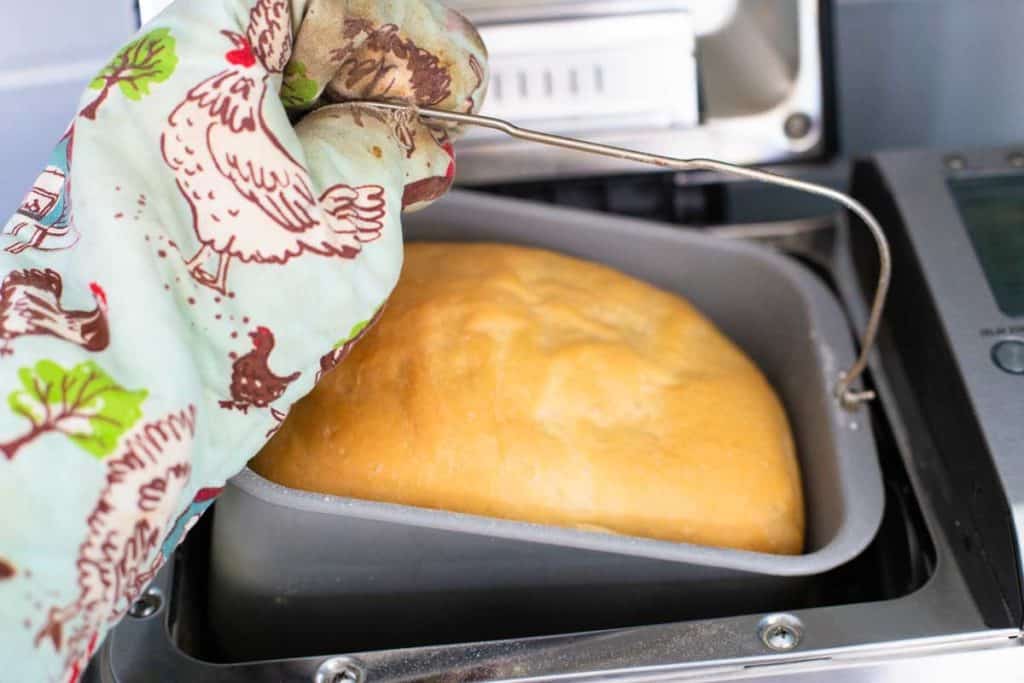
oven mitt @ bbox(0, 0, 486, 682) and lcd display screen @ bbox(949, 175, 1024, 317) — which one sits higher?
oven mitt @ bbox(0, 0, 486, 682)

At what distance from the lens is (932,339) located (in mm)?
861

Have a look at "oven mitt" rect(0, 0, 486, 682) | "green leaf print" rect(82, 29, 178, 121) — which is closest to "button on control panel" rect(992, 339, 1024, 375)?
"oven mitt" rect(0, 0, 486, 682)

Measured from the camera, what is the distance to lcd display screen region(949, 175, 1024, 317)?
0.87 metres

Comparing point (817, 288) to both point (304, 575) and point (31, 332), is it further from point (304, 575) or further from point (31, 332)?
point (31, 332)

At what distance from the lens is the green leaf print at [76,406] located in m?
0.50

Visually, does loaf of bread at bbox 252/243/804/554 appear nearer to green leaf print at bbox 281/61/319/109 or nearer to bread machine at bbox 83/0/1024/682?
bread machine at bbox 83/0/1024/682

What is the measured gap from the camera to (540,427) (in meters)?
0.78

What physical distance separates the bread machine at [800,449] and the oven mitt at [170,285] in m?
0.17

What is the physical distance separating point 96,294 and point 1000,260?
2.33 feet

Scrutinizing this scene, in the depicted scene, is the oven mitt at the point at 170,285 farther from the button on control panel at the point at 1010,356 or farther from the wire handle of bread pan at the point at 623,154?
the button on control panel at the point at 1010,356

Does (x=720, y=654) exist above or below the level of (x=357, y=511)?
below

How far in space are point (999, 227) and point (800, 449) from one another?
0.26m

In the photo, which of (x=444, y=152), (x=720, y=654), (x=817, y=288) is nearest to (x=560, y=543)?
(x=720, y=654)

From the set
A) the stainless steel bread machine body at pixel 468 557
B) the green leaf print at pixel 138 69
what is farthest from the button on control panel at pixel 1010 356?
the green leaf print at pixel 138 69
